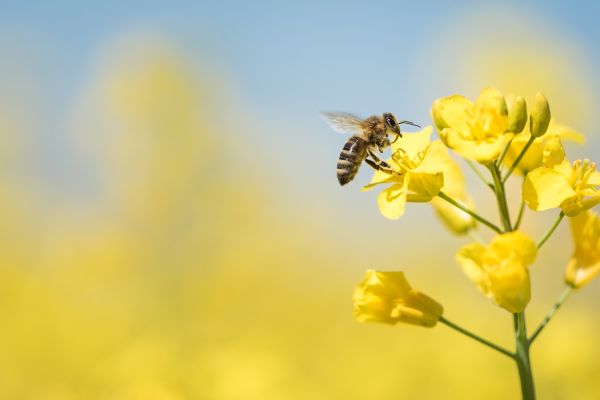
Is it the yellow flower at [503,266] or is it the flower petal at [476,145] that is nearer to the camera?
the yellow flower at [503,266]

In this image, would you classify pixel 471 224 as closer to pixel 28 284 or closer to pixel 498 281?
pixel 498 281

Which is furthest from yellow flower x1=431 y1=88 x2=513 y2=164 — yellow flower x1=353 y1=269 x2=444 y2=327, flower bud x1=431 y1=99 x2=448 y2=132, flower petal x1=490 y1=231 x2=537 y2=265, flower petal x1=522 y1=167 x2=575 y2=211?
yellow flower x1=353 y1=269 x2=444 y2=327

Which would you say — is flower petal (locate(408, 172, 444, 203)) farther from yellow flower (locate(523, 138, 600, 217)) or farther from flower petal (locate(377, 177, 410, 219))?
yellow flower (locate(523, 138, 600, 217))

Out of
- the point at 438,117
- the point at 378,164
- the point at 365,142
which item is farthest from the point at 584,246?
the point at 365,142

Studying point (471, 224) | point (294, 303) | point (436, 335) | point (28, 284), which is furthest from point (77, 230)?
point (471, 224)

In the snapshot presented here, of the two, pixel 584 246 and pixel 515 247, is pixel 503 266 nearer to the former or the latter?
pixel 515 247

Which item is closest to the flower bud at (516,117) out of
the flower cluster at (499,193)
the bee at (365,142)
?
the flower cluster at (499,193)

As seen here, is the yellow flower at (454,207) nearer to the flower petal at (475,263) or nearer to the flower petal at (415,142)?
the flower petal at (415,142)
